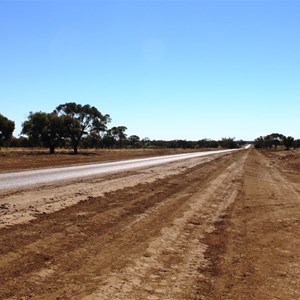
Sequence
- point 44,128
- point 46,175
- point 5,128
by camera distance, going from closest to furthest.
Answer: point 46,175
point 44,128
point 5,128

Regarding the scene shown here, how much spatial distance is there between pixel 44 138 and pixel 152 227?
2348 inches

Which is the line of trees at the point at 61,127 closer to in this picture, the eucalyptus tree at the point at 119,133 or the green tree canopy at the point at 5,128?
the green tree canopy at the point at 5,128

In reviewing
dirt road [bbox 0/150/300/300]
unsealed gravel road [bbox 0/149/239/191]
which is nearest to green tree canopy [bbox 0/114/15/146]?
unsealed gravel road [bbox 0/149/239/191]

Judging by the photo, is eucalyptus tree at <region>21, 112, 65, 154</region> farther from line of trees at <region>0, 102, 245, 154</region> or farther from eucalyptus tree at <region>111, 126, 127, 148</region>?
eucalyptus tree at <region>111, 126, 127, 148</region>

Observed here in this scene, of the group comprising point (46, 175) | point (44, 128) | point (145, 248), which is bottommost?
point (145, 248)

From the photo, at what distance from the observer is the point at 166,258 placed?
6828 millimetres

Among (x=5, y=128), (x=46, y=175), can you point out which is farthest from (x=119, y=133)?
(x=46, y=175)

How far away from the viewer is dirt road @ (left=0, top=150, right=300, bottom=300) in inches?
210

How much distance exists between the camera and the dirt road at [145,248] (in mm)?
5344

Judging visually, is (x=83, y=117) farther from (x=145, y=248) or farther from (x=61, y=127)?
(x=145, y=248)

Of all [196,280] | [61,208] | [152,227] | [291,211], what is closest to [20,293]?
[196,280]

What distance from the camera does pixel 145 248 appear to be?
7359 mm

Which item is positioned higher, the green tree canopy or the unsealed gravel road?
the green tree canopy

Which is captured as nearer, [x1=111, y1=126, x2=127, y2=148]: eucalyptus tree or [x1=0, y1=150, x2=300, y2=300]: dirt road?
[x1=0, y1=150, x2=300, y2=300]: dirt road
